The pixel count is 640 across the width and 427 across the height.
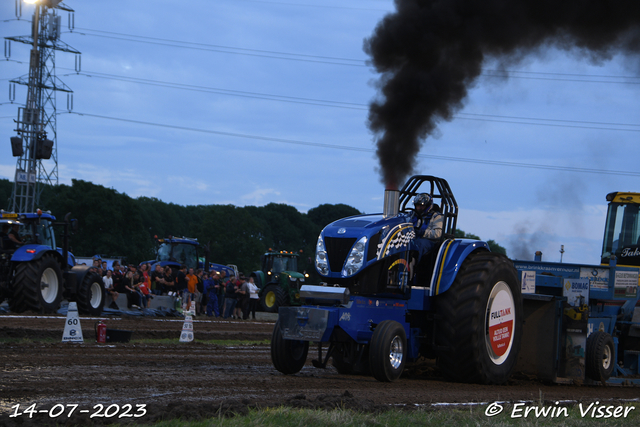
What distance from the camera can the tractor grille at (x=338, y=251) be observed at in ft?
27.8

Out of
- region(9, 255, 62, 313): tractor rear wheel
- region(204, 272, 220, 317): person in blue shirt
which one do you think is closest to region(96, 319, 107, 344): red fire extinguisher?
region(9, 255, 62, 313): tractor rear wheel

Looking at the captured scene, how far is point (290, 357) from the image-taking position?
8648 millimetres

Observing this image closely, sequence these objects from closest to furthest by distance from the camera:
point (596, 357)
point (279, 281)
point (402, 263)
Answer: point (402, 263)
point (596, 357)
point (279, 281)

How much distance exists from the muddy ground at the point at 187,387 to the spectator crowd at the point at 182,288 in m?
8.75

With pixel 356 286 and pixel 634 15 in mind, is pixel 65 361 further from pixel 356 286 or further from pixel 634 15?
pixel 634 15

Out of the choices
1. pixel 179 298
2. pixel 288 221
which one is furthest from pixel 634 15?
pixel 288 221

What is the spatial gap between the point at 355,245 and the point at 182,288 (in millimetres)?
15073

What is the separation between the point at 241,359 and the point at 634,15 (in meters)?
7.26

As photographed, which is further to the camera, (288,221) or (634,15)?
(288,221)

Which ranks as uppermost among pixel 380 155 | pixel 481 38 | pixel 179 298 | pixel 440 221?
pixel 481 38

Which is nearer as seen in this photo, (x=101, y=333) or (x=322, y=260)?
(x=322, y=260)

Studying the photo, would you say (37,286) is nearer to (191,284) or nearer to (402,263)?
(191,284)

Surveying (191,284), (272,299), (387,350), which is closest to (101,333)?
(387,350)

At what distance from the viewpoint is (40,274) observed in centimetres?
1669
